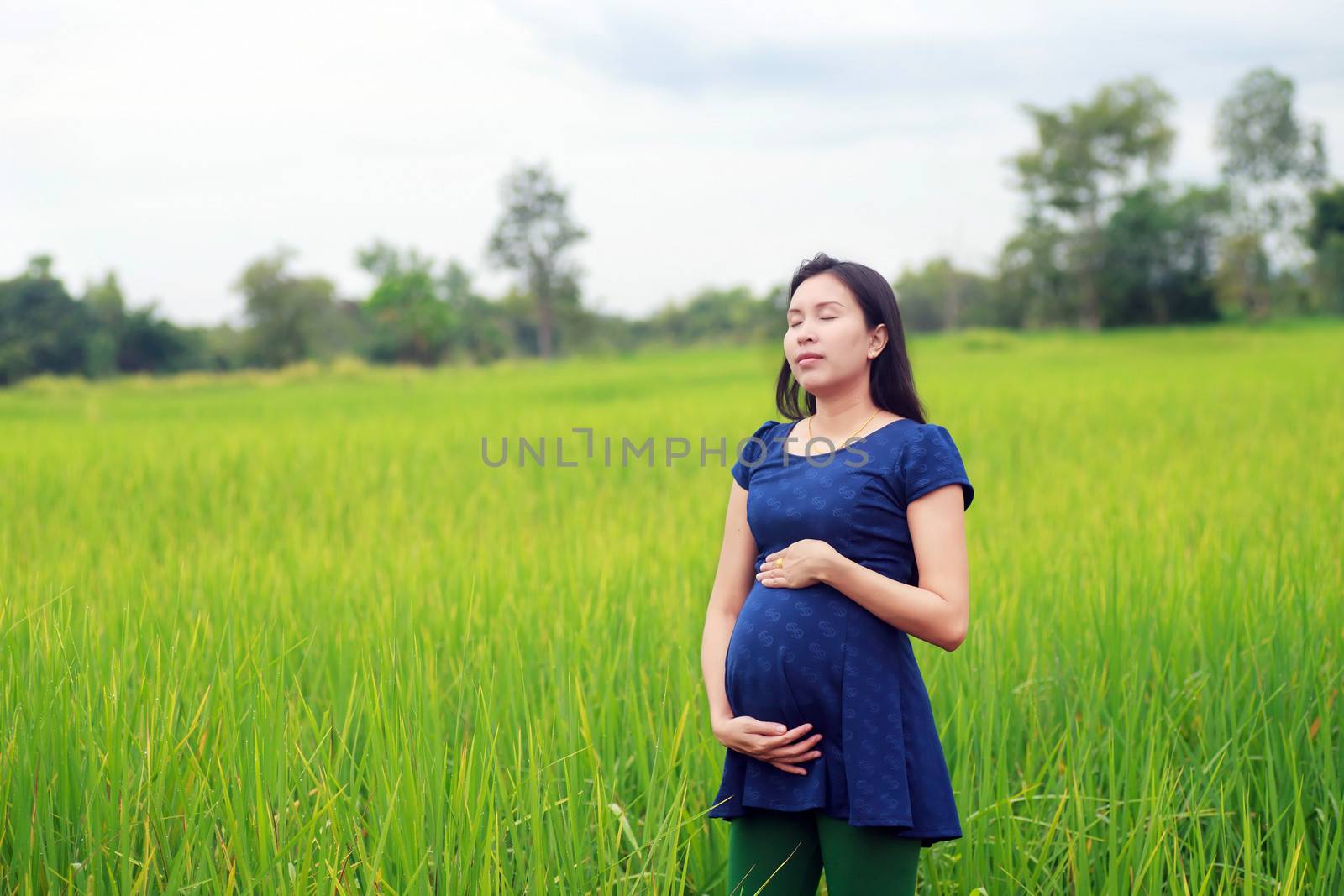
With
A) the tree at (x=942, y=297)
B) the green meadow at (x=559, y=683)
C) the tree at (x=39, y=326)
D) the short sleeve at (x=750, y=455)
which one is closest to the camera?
the short sleeve at (x=750, y=455)

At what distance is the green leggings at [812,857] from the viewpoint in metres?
1.15

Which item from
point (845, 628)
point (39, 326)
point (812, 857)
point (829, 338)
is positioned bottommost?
point (812, 857)

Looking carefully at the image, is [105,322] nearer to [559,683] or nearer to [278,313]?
[278,313]

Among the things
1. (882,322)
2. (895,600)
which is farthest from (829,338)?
(895,600)

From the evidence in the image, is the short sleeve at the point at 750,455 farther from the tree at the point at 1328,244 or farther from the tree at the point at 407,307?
the tree at the point at 1328,244

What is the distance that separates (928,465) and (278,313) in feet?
122

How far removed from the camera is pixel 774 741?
1124 millimetres

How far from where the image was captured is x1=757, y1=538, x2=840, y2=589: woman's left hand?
1099 millimetres

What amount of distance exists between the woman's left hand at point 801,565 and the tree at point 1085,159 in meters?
37.1

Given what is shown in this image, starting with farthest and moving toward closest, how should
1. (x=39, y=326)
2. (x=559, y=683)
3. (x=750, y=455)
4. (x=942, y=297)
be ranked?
(x=942, y=297), (x=39, y=326), (x=559, y=683), (x=750, y=455)

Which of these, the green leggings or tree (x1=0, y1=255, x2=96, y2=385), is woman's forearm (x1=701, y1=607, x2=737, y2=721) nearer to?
the green leggings

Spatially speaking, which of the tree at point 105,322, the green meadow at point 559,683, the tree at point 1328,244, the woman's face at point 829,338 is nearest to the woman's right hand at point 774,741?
the green meadow at point 559,683

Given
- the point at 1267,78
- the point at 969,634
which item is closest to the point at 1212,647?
the point at 969,634

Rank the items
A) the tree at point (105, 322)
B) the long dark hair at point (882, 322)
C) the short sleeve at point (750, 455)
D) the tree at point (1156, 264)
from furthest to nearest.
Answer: the tree at point (1156, 264) → the tree at point (105, 322) → the short sleeve at point (750, 455) → the long dark hair at point (882, 322)
